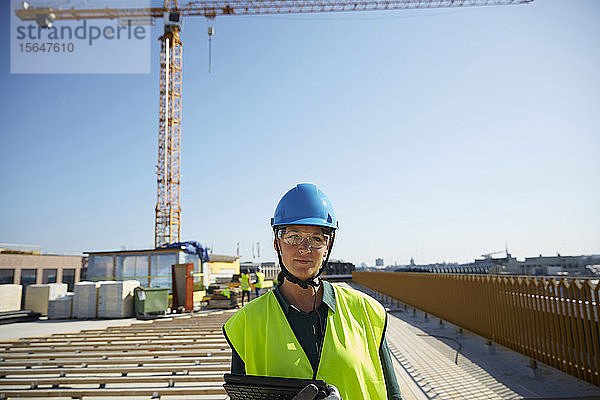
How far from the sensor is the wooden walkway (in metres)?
5.26

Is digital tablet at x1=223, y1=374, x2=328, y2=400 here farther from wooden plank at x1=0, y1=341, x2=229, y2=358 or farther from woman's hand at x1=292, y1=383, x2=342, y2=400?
wooden plank at x1=0, y1=341, x2=229, y2=358

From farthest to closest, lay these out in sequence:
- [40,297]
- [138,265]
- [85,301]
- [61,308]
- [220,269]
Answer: [220,269] < [138,265] < [40,297] < [61,308] < [85,301]

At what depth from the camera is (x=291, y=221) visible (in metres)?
1.96

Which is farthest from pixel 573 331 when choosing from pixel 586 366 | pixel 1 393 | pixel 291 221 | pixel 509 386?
pixel 1 393

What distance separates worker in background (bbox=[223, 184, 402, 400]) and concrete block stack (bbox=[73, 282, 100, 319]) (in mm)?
16314

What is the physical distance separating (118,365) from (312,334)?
649 centimetres

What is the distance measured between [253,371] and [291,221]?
758 mm

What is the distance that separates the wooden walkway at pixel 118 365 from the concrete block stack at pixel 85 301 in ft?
20.1

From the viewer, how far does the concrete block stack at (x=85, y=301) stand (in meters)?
15.4

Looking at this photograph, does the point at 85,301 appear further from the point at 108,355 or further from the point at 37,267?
the point at 37,267

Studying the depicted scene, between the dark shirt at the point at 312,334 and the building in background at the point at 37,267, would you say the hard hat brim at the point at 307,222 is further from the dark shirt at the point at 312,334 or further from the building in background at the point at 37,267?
the building in background at the point at 37,267

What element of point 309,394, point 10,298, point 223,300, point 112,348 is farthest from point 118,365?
point 10,298

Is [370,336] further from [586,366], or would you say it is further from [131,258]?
[131,258]

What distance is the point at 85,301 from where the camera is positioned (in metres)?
15.5
